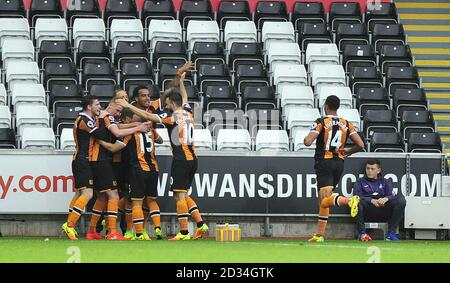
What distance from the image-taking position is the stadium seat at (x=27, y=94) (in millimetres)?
20656

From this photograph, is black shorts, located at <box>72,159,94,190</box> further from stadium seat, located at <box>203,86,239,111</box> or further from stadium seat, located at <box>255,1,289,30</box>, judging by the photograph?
stadium seat, located at <box>255,1,289,30</box>

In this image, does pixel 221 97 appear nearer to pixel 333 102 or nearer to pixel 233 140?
pixel 233 140

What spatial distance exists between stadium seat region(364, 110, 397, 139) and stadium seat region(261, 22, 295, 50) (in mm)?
→ 2888

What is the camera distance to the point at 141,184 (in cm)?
1756

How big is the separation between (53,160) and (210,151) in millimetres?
2334

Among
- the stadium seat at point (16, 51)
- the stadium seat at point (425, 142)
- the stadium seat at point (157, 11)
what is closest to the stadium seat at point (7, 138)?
the stadium seat at point (16, 51)

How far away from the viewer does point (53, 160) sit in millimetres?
18641

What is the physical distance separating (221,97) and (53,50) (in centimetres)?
317

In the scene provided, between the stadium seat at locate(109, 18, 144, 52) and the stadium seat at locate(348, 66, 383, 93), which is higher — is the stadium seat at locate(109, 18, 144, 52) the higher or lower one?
the higher one

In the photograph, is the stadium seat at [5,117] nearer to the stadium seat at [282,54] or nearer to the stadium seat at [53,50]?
the stadium seat at [53,50]

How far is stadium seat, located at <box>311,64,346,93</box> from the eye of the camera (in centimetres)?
2212

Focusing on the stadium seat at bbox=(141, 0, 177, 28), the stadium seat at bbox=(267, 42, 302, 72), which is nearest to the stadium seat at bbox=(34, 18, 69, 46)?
the stadium seat at bbox=(141, 0, 177, 28)
